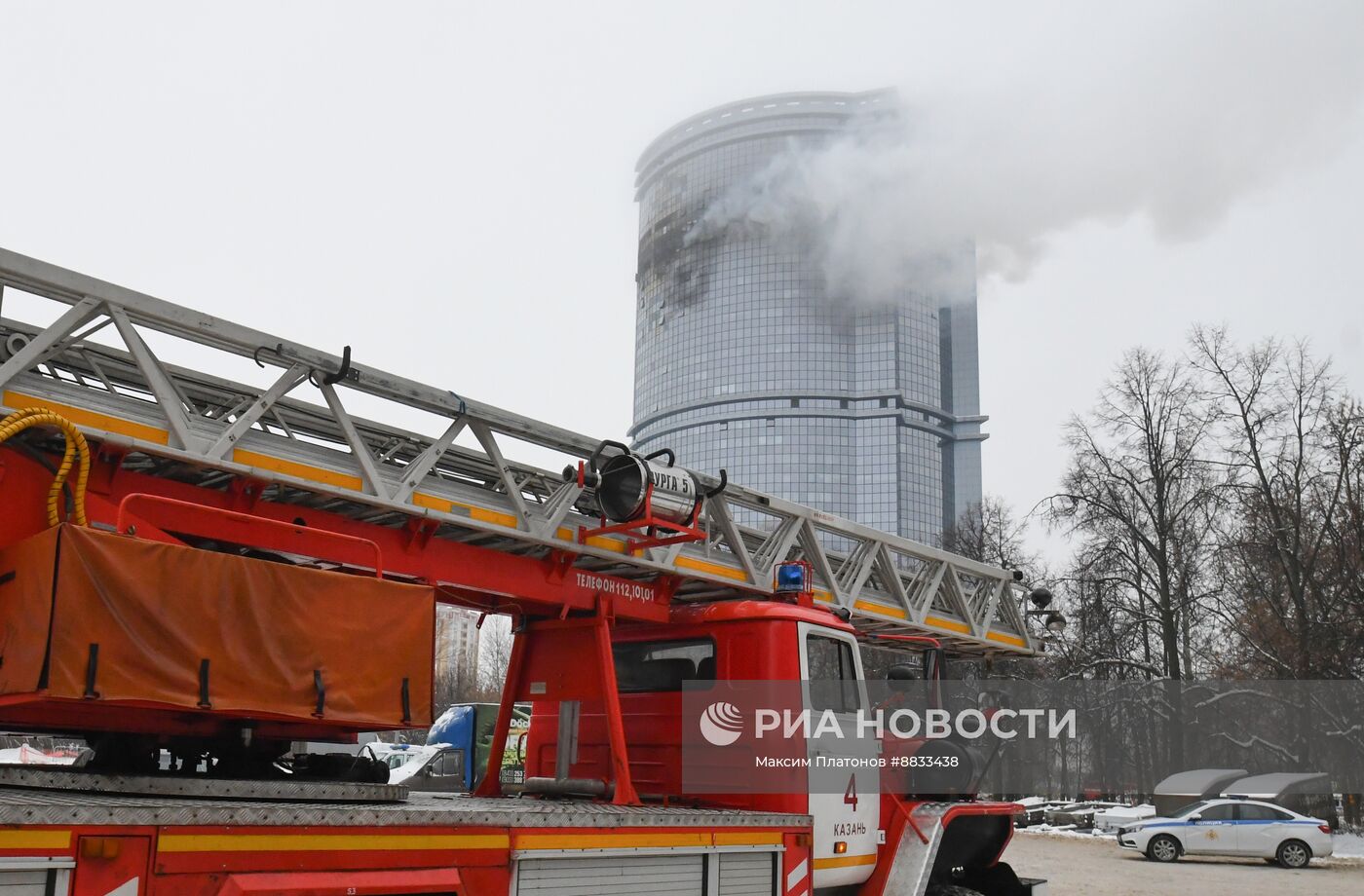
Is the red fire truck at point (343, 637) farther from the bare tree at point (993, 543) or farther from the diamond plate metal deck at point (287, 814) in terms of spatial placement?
the bare tree at point (993, 543)

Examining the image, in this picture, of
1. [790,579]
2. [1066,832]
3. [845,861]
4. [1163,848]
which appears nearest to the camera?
[845,861]

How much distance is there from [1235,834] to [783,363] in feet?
287

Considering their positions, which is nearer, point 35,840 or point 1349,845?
point 35,840

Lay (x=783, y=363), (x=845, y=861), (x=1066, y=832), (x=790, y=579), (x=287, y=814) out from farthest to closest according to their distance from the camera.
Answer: (x=783, y=363) < (x=1066, y=832) < (x=790, y=579) < (x=845, y=861) < (x=287, y=814)

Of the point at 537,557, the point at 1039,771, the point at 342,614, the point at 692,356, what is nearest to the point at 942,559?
the point at 537,557

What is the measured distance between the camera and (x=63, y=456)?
5035 mm

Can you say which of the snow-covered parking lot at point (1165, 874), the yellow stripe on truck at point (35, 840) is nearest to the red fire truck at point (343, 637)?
the yellow stripe on truck at point (35, 840)

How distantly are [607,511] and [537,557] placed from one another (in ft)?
1.76

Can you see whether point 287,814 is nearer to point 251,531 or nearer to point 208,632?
point 208,632

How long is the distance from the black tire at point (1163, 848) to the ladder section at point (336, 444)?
18.9m

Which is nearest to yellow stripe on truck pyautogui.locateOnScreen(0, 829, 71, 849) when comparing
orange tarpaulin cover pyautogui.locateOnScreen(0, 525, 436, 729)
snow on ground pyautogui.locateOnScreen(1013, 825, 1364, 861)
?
orange tarpaulin cover pyautogui.locateOnScreen(0, 525, 436, 729)

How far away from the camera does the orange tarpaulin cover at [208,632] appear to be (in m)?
4.42

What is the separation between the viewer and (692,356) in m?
121

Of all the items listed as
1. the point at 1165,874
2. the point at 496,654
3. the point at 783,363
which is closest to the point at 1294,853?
the point at 1165,874
